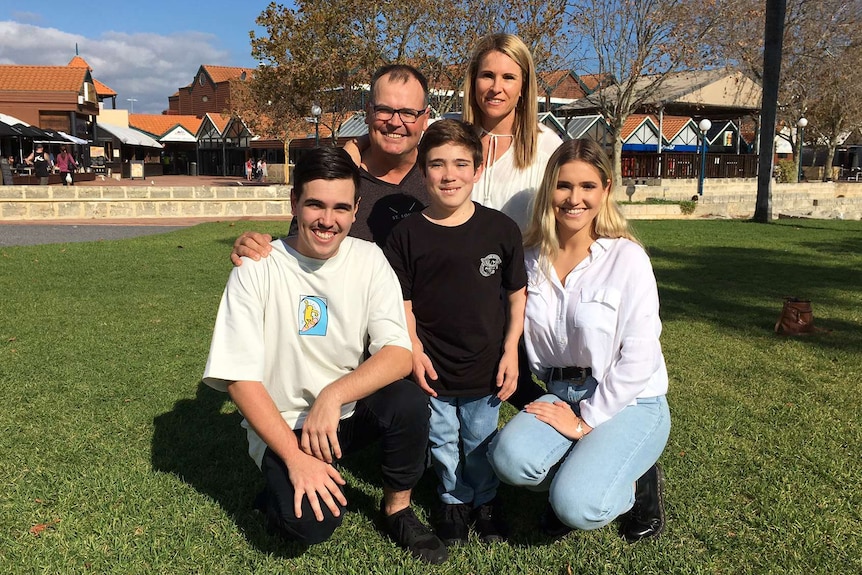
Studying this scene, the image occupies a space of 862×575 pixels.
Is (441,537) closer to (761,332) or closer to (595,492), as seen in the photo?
(595,492)

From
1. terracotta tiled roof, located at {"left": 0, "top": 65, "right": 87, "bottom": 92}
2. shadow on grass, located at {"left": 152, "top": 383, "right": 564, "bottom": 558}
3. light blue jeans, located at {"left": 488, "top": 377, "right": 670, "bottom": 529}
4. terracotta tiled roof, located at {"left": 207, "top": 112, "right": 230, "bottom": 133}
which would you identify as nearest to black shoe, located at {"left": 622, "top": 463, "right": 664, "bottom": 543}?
light blue jeans, located at {"left": 488, "top": 377, "right": 670, "bottom": 529}

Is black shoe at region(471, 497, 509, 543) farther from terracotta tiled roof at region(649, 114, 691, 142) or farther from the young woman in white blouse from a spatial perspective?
terracotta tiled roof at region(649, 114, 691, 142)

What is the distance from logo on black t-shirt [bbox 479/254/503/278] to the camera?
3010 millimetres

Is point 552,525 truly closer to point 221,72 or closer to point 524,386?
point 524,386

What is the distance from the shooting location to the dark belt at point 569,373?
120 inches

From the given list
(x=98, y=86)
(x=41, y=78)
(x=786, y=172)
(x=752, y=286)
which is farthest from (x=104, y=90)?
(x=752, y=286)

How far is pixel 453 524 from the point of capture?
3.04 m

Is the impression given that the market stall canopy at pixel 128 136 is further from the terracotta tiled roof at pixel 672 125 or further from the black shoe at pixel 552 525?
the black shoe at pixel 552 525

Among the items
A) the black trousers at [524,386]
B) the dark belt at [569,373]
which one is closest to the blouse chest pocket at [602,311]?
the dark belt at [569,373]

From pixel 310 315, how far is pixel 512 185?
126cm

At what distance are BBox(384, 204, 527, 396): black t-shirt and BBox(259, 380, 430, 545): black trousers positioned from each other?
0.25m

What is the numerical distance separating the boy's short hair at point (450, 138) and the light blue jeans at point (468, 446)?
3.49 feet

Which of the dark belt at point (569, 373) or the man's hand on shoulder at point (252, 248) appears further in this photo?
the dark belt at point (569, 373)

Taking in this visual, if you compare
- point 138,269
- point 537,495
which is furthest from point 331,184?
point 138,269
